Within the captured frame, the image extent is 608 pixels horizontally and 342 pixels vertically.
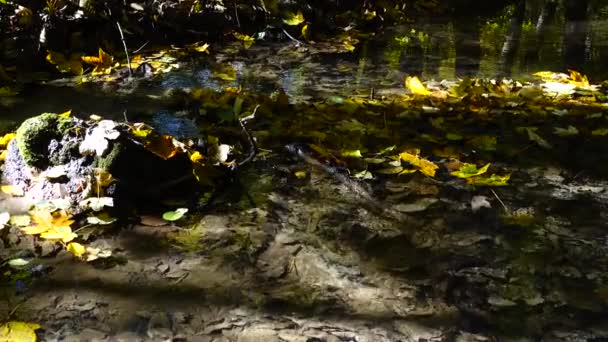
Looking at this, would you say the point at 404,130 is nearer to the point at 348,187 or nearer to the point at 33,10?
the point at 348,187

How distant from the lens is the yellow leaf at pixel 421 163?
2.90 metres

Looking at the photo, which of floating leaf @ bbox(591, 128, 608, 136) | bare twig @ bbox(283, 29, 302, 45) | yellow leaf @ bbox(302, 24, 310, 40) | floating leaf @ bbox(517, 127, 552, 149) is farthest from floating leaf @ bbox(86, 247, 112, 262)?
yellow leaf @ bbox(302, 24, 310, 40)

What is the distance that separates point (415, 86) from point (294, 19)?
2.18m

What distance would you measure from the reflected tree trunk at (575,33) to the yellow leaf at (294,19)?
2.71 metres

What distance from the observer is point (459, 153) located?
316cm

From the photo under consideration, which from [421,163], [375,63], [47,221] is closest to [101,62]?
[375,63]

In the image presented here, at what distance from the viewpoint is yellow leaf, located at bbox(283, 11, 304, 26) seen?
233 inches

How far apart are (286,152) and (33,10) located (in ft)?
10.2

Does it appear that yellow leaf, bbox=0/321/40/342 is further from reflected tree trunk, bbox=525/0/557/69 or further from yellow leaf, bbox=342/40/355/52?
reflected tree trunk, bbox=525/0/557/69

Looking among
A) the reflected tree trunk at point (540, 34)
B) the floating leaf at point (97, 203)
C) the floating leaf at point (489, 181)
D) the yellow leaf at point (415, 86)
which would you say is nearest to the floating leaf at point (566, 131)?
the floating leaf at point (489, 181)

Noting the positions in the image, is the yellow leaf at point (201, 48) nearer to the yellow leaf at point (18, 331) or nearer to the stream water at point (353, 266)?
the stream water at point (353, 266)

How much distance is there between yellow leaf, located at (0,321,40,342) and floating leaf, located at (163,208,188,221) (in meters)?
0.75

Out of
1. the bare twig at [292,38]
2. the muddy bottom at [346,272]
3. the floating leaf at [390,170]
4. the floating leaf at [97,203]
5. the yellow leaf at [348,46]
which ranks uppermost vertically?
the bare twig at [292,38]

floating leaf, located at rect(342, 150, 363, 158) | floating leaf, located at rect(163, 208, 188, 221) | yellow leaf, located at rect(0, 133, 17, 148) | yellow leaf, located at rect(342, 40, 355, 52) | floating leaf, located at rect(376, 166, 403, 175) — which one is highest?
yellow leaf, located at rect(342, 40, 355, 52)
